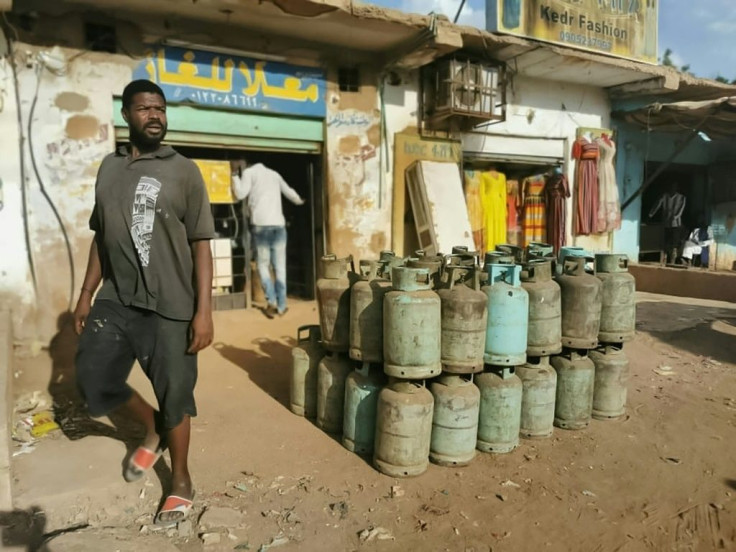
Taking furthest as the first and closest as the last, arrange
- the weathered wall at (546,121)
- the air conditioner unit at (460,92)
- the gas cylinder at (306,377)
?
the weathered wall at (546,121) < the air conditioner unit at (460,92) < the gas cylinder at (306,377)

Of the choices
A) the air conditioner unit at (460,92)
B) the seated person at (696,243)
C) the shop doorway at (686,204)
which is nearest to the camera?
the air conditioner unit at (460,92)

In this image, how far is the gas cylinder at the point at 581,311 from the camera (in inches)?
149

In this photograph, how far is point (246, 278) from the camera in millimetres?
6965

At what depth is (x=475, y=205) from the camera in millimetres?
8688

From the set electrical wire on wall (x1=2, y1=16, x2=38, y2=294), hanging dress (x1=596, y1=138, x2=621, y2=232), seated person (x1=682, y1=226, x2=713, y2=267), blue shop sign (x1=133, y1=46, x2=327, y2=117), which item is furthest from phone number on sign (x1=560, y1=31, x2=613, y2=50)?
electrical wire on wall (x1=2, y1=16, x2=38, y2=294)

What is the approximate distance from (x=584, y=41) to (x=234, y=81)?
18.0 feet

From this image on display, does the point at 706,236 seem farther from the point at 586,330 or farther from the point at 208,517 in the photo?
the point at 208,517

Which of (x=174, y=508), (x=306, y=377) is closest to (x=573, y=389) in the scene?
(x=306, y=377)

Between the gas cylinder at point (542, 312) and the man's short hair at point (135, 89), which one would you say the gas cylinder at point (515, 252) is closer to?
the gas cylinder at point (542, 312)

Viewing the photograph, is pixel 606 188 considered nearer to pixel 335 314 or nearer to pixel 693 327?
Answer: pixel 693 327

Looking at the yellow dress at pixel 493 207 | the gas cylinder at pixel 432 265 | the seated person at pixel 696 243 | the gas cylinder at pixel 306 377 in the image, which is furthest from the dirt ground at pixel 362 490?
the seated person at pixel 696 243

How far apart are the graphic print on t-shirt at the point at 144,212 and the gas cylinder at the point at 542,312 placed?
2.34 m

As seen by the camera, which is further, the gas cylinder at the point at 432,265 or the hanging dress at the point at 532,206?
the hanging dress at the point at 532,206

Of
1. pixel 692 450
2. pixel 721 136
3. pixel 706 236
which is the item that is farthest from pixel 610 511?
pixel 706 236
